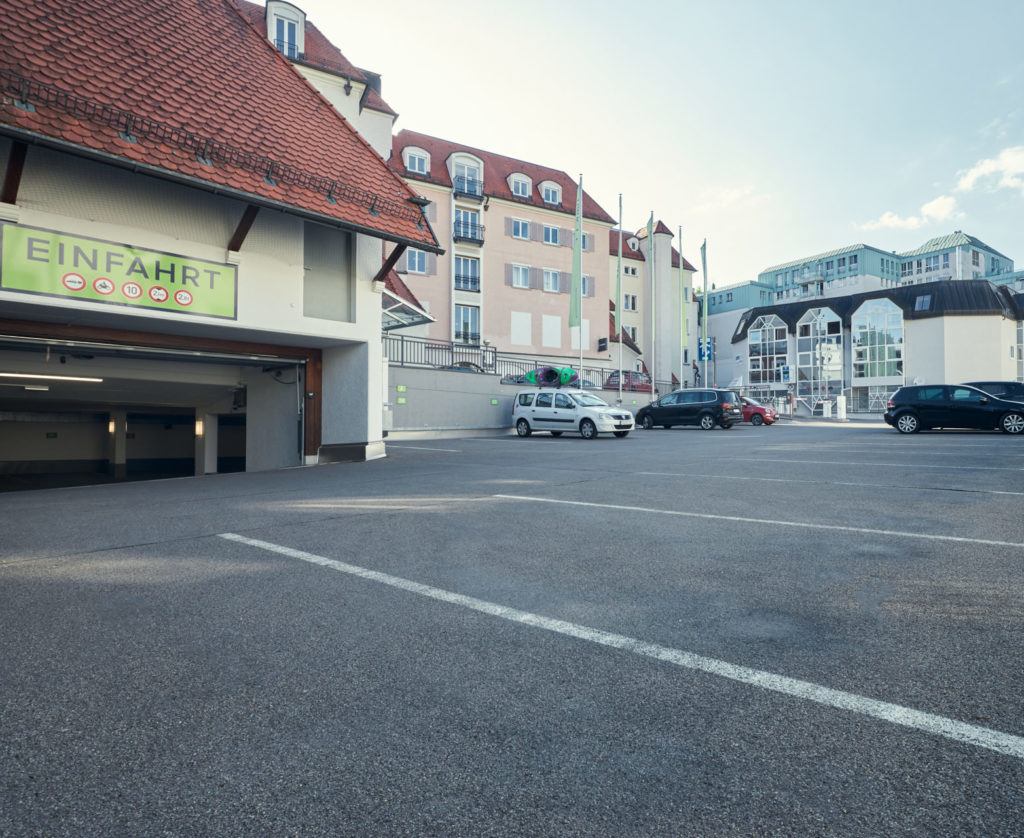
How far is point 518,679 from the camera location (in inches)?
113

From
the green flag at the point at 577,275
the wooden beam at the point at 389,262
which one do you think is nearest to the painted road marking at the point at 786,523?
the wooden beam at the point at 389,262

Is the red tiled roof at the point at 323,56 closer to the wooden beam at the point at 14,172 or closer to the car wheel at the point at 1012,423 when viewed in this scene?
the wooden beam at the point at 14,172

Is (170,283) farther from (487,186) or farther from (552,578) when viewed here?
(487,186)

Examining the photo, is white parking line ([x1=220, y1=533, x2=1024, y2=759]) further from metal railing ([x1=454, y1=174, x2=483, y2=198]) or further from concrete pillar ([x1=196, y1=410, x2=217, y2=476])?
metal railing ([x1=454, y1=174, x2=483, y2=198])

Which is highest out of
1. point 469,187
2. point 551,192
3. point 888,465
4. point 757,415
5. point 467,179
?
point 551,192

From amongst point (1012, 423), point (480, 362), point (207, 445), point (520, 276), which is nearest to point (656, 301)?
point (520, 276)

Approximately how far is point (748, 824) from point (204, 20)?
693 inches

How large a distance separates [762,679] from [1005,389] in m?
24.3

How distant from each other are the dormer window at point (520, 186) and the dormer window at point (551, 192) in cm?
152

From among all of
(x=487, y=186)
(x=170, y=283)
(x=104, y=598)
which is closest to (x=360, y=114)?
(x=487, y=186)

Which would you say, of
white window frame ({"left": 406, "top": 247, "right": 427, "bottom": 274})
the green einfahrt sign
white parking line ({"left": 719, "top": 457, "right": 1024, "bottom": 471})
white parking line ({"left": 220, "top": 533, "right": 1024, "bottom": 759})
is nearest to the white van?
white parking line ({"left": 719, "top": 457, "right": 1024, "bottom": 471})

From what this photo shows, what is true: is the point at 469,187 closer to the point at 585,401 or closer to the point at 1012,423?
the point at 585,401

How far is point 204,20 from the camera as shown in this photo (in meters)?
14.4

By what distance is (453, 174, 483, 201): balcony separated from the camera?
4022 cm
